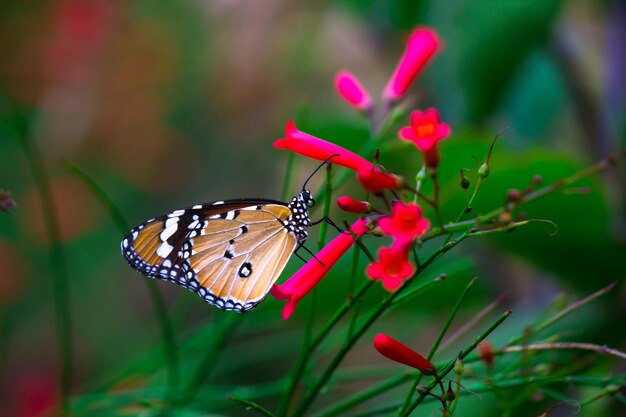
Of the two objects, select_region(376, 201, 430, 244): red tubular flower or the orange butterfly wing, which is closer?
select_region(376, 201, 430, 244): red tubular flower

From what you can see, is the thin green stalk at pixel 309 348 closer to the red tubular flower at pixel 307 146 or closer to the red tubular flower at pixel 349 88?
the red tubular flower at pixel 307 146

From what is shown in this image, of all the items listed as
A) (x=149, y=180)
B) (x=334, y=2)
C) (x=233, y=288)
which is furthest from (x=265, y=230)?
(x=149, y=180)

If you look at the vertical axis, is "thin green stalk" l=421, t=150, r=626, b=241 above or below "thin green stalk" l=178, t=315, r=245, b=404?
below

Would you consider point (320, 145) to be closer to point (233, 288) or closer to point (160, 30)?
point (233, 288)

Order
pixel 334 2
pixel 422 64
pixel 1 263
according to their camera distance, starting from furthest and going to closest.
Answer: pixel 1 263, pixel 334 2, pixel 422 64

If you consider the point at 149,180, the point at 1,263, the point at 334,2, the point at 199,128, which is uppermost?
the point at 199,128

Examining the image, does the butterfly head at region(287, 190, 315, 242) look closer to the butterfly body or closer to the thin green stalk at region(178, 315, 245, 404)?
the butterfly body

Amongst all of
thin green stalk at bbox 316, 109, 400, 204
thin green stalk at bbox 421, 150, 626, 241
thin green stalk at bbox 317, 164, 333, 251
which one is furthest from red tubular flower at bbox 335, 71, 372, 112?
thin green stalk at bbox 421, 150, 626, 241
